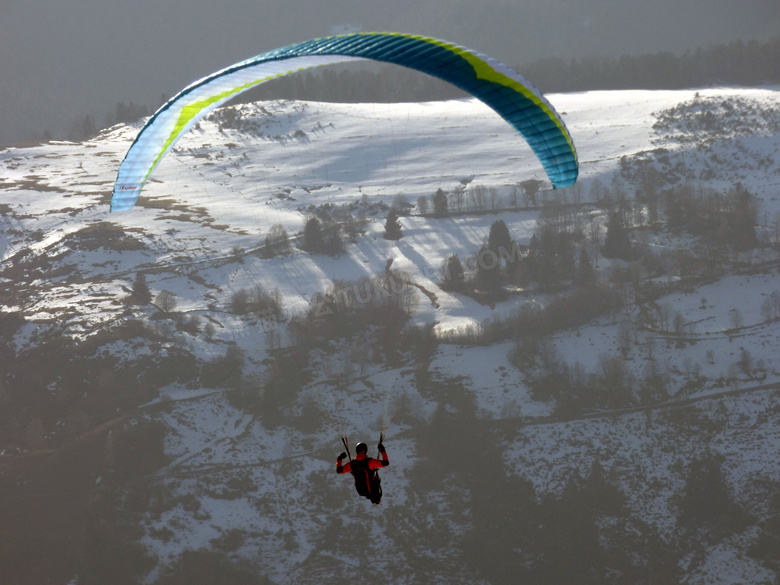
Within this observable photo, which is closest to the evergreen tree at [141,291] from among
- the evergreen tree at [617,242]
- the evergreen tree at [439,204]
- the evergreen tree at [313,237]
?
the evergreen tree at [313,237]

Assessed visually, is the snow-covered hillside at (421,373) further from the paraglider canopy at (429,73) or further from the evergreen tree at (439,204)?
the paraglider canopy at (429,73)

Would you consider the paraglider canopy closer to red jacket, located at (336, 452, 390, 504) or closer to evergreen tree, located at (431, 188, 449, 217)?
red jacket, located at (336, 452, 390, 504)

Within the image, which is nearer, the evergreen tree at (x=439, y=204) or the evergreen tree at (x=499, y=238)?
the evergreen tree at (x=499, y=238)

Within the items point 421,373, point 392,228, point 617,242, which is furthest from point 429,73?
point 617,242

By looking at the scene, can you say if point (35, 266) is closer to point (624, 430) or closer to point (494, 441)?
point (494, 441)

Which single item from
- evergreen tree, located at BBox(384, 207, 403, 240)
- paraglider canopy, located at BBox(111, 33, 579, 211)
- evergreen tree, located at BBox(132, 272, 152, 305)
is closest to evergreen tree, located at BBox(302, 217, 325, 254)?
evergreen tree, located at BBox(384, 207, 403, 240)

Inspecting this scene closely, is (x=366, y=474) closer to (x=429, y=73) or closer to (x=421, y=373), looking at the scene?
(x=429, y=73)
